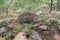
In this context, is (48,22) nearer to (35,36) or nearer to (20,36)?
(35,36)

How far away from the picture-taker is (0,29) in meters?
6.04

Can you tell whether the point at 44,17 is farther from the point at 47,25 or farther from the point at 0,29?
the point at 0,29

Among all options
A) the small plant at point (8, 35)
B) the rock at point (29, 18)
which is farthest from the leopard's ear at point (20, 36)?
the rock at point (29, 18)

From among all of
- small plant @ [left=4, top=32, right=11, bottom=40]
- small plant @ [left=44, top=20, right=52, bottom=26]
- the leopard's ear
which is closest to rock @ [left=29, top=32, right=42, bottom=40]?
the leopard's ear

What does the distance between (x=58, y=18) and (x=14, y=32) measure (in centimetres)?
147

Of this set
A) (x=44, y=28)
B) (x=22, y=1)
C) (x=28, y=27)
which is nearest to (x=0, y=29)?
(x=28, y=27)

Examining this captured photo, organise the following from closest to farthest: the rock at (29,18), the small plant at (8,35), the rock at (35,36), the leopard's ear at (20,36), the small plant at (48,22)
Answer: the rock at (35,36) → the leopard's ear at (20,36) → the small plant at (8,35) → the small plant at (48,22) → the rock at (29,18)

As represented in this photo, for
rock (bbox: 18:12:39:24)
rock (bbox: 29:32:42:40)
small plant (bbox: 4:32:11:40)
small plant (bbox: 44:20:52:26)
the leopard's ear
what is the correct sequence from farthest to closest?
rock (bbox: 18:12:39:24) → small plant (bbox: 44:20:52:26) → small plant (bbox: 4:32:11:40) → the leopard's ear → rock (bbox: 29:32:42:40)

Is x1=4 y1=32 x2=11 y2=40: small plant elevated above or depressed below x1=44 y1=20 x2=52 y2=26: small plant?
below

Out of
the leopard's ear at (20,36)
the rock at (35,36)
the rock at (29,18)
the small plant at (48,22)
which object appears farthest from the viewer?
the rock at (29,18)

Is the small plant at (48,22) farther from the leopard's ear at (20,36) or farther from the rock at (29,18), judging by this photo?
the leopard's ear at (20,36)

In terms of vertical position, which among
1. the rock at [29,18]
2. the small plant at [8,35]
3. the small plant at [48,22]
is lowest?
the small plant at [8,35]

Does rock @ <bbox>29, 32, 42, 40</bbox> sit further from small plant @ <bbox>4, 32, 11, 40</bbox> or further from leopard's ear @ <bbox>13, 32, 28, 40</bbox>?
small plant @ <bbox>4, 32, 11, 40</bbox>

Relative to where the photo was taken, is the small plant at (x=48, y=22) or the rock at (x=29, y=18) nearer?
the small plant at (x=48, y=22)
